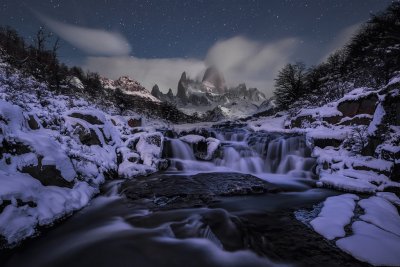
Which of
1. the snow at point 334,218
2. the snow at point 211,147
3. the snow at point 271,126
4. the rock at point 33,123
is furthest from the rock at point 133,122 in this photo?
the snow at point 334,218

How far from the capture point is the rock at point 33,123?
24.6 feet

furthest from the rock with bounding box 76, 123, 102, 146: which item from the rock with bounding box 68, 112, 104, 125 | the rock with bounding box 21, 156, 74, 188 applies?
the rock with bounding box 21, 156, 74, 188

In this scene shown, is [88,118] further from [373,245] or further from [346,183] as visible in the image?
[373,245]

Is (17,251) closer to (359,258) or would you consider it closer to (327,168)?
(359,258)

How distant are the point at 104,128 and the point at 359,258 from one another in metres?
10.7

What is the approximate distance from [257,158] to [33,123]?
10.3 metres

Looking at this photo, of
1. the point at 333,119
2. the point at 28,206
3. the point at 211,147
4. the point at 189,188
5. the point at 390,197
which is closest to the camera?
the point at 28,206

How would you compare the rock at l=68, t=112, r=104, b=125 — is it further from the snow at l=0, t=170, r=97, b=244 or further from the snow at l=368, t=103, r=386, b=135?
the snow at l=368, t=103, r=386, b=135

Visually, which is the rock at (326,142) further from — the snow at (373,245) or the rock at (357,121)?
the snow at (373,245)

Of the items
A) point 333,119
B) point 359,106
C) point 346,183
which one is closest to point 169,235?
point 346,183

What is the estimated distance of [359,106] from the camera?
44.7 ft

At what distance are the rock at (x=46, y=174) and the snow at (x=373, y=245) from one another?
6.35 meters

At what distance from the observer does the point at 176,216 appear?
18.8 feet

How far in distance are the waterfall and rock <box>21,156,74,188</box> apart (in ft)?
20.4
